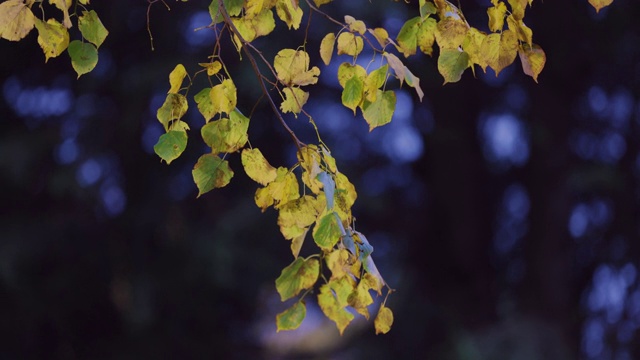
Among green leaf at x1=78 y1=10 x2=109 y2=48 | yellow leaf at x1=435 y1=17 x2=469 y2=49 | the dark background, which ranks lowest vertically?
the dark background

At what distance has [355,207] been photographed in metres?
5.31

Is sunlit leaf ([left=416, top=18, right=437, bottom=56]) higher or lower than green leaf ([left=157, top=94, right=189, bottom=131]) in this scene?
higher

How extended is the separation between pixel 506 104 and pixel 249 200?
1758 millimetres

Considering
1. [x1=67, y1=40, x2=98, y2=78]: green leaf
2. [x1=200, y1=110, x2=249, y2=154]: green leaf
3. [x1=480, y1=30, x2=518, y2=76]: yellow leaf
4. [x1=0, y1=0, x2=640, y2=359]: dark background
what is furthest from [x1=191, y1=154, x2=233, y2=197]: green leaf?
[x1=0, y1=0, x2=640, y2=359]: dark background

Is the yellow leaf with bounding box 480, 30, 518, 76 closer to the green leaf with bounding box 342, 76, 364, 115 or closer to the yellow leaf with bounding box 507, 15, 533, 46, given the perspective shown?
the yellow leaf with bounding box 507, 15, 533, 46

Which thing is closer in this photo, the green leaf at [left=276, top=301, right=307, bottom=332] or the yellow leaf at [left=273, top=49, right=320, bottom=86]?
the yellow leaf at [left=273, top=49, right=320, bottom=86]

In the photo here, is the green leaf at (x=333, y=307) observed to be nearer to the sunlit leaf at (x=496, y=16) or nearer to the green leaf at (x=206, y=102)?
the green leaf at (x=206, y=102)

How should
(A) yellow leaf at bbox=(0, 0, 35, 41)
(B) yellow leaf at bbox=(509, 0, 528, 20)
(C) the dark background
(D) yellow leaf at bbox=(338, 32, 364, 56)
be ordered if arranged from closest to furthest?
(A) yellow leaf at bbox=(0, 0, 35, 41) < (B) yellow leaf at bbox=(509, 0, 528, 20) < (D) yellow leaf at bbox=(338, 32, 364, 56) < (C) the dark background

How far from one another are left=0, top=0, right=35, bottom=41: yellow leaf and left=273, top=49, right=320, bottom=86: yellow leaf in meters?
0.45

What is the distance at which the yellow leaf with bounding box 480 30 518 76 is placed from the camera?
1.70 m

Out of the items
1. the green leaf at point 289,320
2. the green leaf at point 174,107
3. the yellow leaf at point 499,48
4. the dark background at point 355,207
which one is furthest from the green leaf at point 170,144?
the dark background at point 355,207

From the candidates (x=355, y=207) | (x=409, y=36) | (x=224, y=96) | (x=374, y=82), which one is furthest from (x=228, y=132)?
(x=355, y=207)

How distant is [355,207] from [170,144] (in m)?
3.67

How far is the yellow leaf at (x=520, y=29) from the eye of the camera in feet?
5.53
